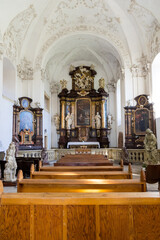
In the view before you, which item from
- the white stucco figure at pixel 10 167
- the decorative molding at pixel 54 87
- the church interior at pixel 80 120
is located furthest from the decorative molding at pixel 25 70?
the white stucco figure at pixel 10 167

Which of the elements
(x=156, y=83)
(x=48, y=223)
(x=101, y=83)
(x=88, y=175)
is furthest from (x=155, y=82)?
(x=48, y=223)

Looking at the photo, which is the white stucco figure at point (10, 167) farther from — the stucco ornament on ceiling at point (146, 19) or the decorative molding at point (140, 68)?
the stucco ornament on ceiling at point (146, 19)

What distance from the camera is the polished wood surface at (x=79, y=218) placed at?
1912 mm

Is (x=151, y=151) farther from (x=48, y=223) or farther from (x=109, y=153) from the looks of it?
(x=48, y=223)

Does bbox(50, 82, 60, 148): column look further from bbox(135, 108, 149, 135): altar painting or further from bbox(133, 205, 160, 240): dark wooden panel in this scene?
bbox(133, 205, 160, 240): dark wooden panel

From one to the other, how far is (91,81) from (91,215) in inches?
676

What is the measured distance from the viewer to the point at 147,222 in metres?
1.92

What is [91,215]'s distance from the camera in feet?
6.39

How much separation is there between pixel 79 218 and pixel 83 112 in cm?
1617

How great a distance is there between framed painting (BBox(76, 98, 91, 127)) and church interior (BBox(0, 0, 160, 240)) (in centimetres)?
10

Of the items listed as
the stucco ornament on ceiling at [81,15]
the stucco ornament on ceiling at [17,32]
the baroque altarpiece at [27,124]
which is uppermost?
the stucco ornament on ceiling at [81,15]

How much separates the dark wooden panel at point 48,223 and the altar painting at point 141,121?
1200 cm

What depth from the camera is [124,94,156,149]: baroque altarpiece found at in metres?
12.9

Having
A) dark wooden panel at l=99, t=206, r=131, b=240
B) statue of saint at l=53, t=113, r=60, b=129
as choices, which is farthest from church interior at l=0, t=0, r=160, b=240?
statue of saint at l=53, t=113, r=60, b=129
